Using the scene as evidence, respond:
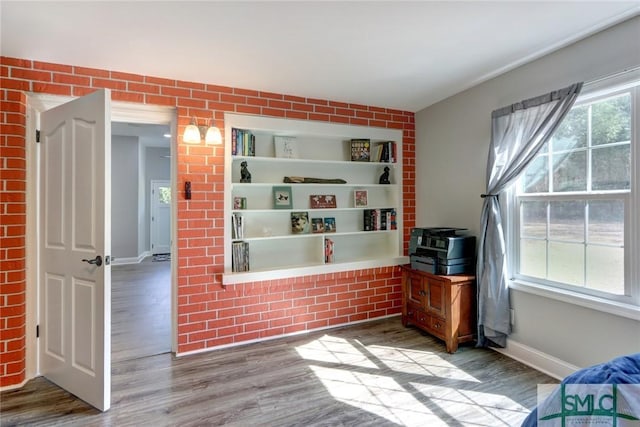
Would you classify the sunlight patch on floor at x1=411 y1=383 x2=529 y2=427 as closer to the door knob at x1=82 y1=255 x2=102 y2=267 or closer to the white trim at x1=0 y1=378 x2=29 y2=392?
the door knob at x1=82 y1=255 x2=102 y2=267

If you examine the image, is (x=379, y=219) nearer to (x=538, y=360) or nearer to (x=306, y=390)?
(x=538, y=360)

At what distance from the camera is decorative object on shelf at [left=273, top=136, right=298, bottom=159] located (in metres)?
3.31

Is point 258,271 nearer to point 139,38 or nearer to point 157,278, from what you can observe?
point 139,38

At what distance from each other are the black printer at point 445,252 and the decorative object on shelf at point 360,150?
109cm

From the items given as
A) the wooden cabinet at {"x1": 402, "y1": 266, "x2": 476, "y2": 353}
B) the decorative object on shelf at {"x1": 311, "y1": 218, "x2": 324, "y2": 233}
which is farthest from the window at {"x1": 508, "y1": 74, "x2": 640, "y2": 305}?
the decorative object on shelf at {"x1": 311, "y1": 218, "x2": 324, "y2": 233}

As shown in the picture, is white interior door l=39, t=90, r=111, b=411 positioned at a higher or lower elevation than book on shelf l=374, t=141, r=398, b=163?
lower

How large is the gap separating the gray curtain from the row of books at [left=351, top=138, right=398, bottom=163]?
46.0 inches

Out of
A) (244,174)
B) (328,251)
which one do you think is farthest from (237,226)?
(328,251)

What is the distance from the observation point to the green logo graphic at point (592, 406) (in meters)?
0.90

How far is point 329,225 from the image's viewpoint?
354 centimetres

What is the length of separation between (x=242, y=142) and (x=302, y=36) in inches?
49.7

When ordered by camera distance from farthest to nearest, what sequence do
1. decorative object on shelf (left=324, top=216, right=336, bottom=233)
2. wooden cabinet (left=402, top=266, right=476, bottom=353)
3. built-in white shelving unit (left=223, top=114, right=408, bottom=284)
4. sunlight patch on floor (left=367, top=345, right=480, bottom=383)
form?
decorative object on shelf (left=324, top=216, right=336, bottom=233) < built-in white shelving unit (left=223, top=114, right=408, bottom=284) < wooden cabinet (left=402, top=266, right=476, bottom=353) < sunlight patch on floor (left=367, top=345, right=480, bottom=383)

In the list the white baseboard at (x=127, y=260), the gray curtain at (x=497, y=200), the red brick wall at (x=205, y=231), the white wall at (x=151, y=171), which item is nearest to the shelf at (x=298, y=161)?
the red brick wall at (x=205, y=231)

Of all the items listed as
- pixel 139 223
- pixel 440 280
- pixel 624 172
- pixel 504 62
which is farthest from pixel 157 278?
pixel 624 172
